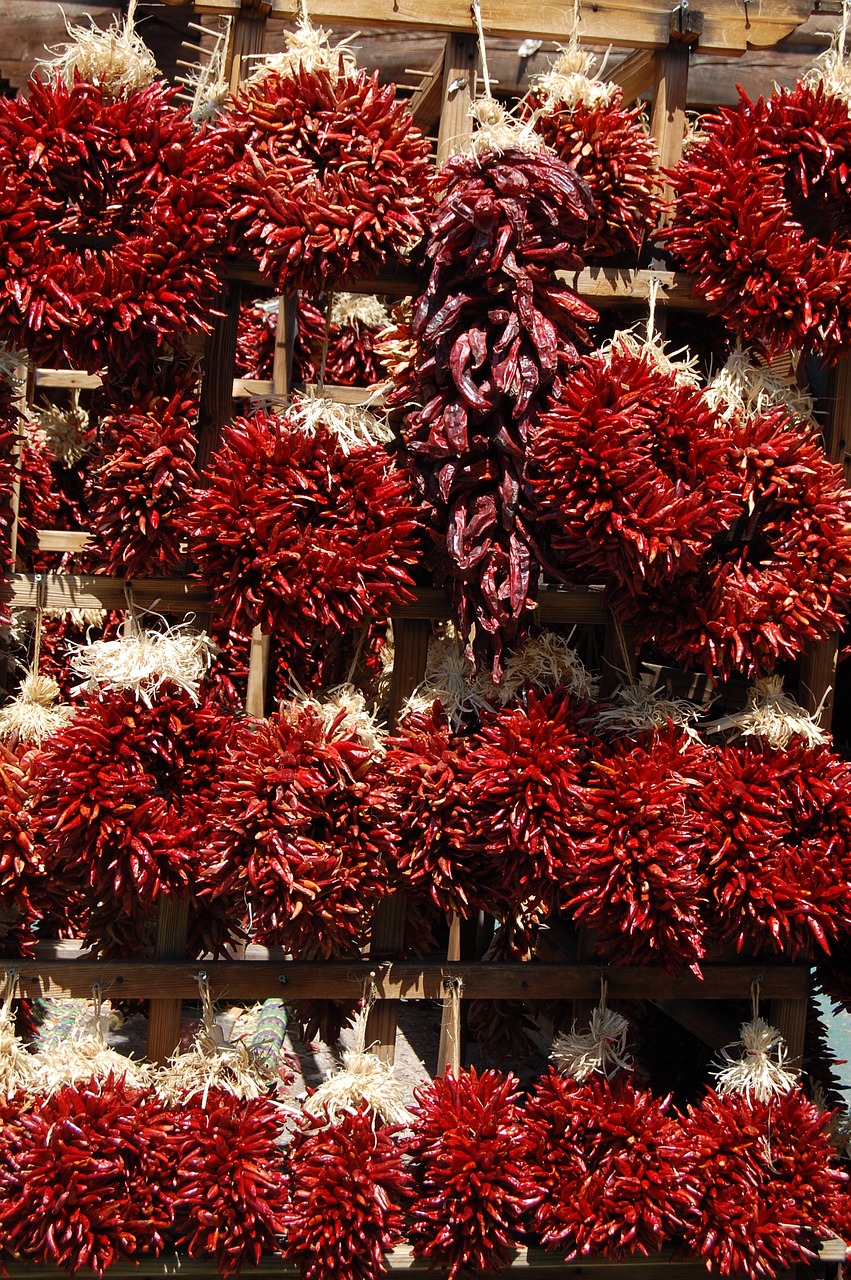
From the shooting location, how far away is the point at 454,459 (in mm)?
2291

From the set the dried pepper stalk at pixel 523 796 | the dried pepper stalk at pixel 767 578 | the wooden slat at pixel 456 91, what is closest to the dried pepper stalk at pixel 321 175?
the wooden slat at pixel 456 91

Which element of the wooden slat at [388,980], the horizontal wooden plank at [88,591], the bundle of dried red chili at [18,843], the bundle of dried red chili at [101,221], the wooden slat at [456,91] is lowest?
the wooden slat at [388,980]

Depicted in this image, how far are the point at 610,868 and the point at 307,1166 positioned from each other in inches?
30.3

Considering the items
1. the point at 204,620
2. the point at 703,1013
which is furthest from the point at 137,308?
the point at 703,1013

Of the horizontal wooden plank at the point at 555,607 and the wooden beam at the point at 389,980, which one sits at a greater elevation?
the horizontal wooden plank at the point at 555,607

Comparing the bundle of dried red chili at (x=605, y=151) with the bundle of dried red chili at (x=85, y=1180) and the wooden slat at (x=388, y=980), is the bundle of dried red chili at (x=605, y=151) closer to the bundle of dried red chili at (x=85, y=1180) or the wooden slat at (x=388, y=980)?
the wooden slat at (x=388, y=980)

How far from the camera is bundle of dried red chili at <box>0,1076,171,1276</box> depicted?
7.15 ft

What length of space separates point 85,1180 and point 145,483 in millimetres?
1227

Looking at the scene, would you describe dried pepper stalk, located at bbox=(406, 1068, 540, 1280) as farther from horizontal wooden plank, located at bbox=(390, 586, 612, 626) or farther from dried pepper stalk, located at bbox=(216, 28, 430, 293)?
dried pepper stalk, located at bbox=(216, 28, 430, 293)

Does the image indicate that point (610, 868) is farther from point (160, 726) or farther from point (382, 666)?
point (382, 666)

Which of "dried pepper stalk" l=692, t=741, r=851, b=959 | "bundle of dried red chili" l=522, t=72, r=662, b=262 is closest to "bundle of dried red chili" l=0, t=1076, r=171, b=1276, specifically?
"dried pepper stalk" l=692, t=741, r=851, b=959

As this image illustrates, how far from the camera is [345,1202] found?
88.2 inches

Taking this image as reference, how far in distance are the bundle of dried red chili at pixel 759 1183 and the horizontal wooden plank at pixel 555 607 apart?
989 millimetres

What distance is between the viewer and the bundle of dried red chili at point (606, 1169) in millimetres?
2338
